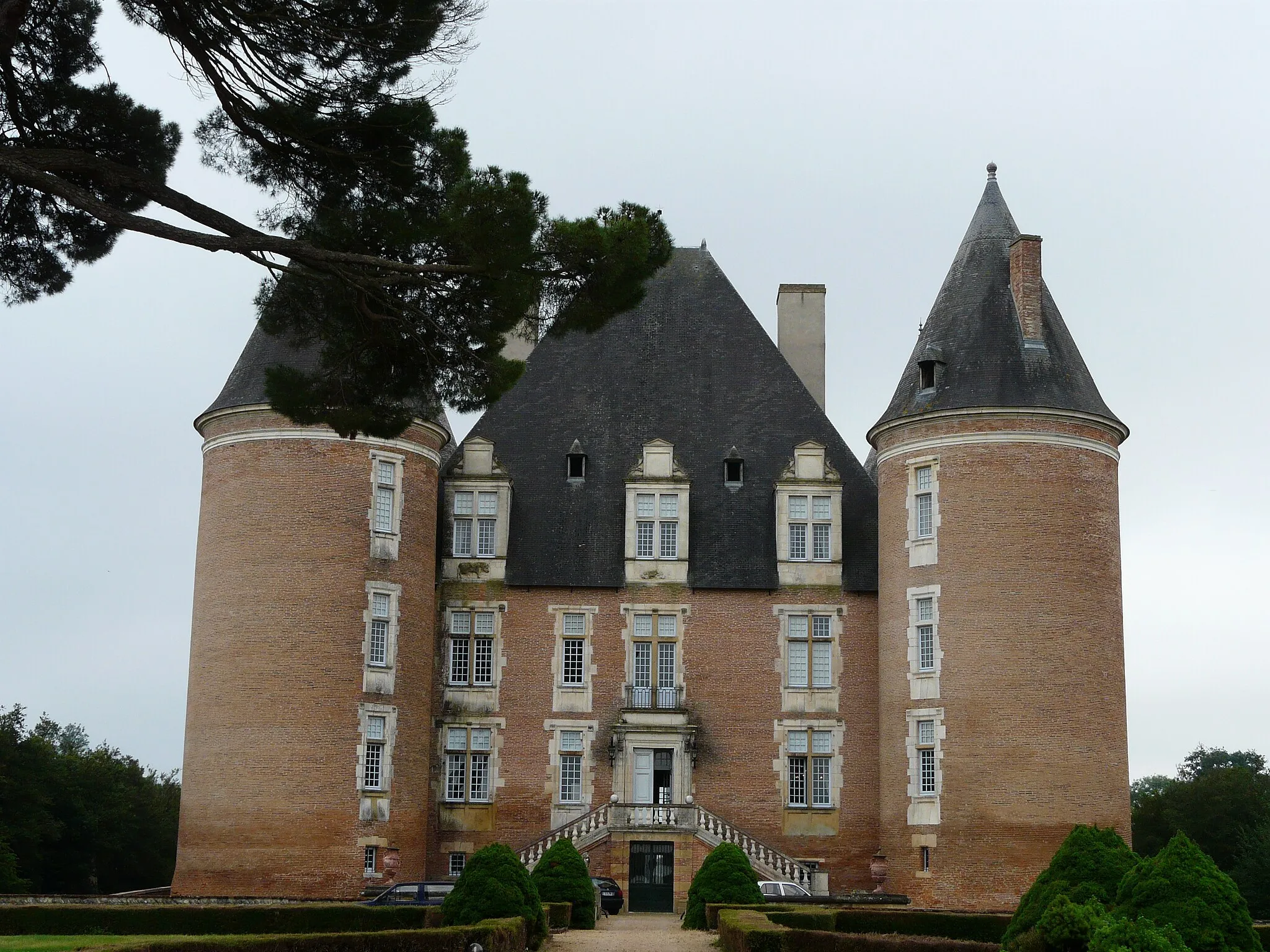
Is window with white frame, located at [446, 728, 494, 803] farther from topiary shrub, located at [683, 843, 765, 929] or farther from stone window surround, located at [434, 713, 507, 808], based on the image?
topiary shrub, located at [683, 843, 765, 929]

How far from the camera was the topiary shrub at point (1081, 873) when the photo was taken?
54.7 feet

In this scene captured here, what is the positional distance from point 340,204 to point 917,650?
61.3 ft

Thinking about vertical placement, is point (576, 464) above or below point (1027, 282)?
below

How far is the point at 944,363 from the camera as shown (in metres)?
34.1

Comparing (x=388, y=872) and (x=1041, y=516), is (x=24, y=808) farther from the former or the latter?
(x=1041, y=516)

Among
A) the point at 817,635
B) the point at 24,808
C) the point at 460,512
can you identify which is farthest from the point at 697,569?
the point at 24,808

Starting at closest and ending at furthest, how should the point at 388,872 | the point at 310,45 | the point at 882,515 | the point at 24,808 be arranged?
the point at 310,45
the point at 388,872
the point at 882,515
the point at 24,808

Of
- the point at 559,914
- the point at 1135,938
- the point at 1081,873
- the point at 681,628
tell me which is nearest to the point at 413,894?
the point at 559,914

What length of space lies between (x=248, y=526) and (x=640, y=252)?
1804 cm

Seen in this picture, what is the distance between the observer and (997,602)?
3244 cm

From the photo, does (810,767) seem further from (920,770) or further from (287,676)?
(287,676)

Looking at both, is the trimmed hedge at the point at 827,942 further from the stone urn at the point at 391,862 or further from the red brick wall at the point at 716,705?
the red brick wall at the point at 716,705

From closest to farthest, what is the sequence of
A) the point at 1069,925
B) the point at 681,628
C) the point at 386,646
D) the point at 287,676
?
1. the point at 1069,925
2. the point at 287,676
3. the point at 386,646
4. the point at 681,628

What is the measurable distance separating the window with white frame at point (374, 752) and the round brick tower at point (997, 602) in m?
9.71
